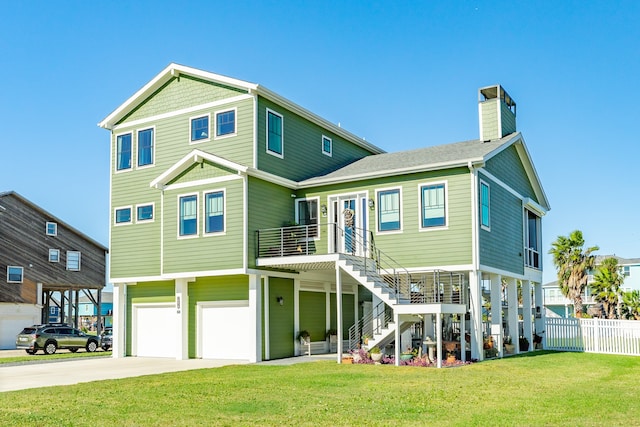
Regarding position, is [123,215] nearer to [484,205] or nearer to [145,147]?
[145,147]

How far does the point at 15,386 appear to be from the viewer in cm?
1584

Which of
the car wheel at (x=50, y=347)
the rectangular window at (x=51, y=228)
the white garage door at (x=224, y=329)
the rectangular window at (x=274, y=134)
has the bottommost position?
the car wheel at (x=50, y=347)

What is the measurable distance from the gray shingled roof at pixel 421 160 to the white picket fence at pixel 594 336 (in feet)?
25.8

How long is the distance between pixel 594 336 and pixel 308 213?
1192cm

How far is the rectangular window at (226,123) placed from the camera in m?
23.9

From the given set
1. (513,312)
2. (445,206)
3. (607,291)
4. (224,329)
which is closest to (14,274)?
(224,329)

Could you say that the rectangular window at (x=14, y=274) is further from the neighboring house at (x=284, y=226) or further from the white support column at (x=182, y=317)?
the white support column at (x=182, y=317)

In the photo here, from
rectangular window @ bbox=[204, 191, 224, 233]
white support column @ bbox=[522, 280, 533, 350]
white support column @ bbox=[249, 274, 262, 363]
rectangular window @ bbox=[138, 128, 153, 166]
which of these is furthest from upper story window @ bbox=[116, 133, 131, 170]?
white support column @ bbox=[522, 280, 533, 350]

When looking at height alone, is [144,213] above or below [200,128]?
below

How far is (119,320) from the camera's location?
26.5m

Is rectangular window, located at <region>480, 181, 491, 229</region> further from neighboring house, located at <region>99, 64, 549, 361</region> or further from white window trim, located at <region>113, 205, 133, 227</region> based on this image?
white window trim, located at <region>113, 205, 133, 227</region>

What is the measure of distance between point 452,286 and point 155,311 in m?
11.5

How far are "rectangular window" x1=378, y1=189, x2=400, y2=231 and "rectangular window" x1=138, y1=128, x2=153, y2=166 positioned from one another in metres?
9.33

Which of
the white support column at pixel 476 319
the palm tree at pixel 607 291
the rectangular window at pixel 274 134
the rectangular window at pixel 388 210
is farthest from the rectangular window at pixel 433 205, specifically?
the palm tree at pixel 607 291
